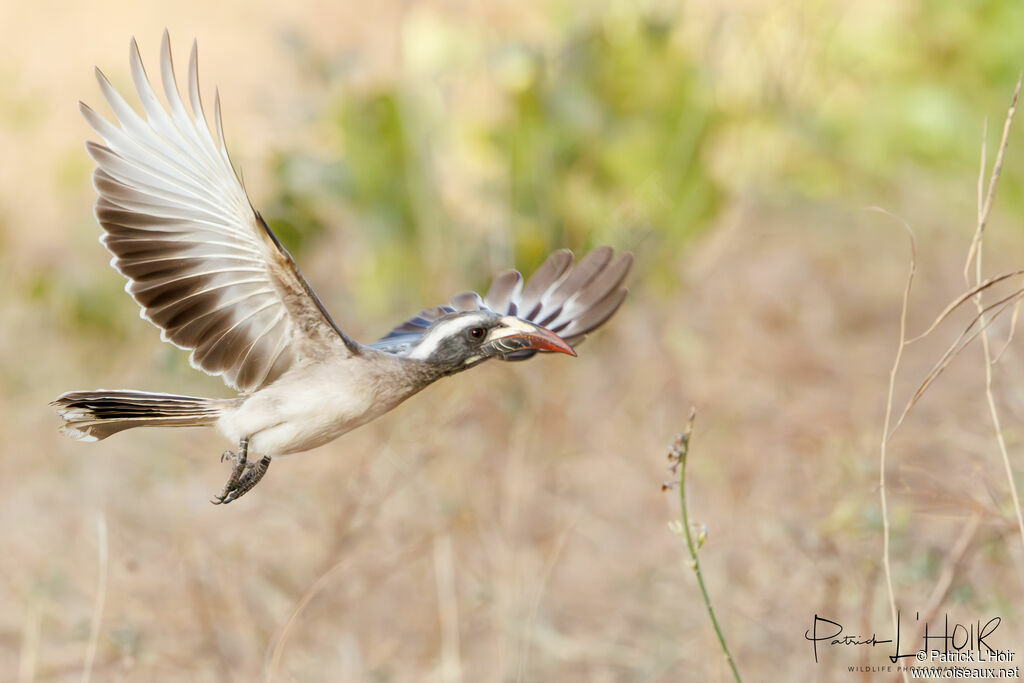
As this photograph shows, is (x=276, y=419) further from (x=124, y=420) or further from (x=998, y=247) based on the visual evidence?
(x=998, y=247)

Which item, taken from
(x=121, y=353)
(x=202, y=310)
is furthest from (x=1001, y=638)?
(x=121, y=353)

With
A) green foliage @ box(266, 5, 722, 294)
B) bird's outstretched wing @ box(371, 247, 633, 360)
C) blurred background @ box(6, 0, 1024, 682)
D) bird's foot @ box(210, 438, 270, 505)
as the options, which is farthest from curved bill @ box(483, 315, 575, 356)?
green foliage @ box(266, 5, 722, 294)

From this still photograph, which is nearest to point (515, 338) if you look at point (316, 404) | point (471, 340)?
point (471, 340)

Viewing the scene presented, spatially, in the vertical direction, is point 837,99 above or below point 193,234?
above

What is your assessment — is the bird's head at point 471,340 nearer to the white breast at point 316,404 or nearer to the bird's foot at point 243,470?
the white breast at point 316,404

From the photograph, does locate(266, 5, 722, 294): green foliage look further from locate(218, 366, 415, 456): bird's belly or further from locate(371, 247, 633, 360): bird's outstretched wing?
locate(218, 366, 415, 456): bird's belly

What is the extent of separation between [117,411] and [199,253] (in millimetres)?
339

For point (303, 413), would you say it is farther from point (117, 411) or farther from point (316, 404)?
point (117, 411)

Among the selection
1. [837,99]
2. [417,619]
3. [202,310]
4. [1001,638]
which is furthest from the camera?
[837,99]

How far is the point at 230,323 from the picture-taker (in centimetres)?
231

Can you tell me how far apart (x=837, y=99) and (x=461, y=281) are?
289 cm

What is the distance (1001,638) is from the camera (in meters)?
3.50

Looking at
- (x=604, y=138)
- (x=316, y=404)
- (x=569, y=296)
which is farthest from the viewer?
(x=604, y=138)

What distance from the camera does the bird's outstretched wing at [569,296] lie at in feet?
8.98
